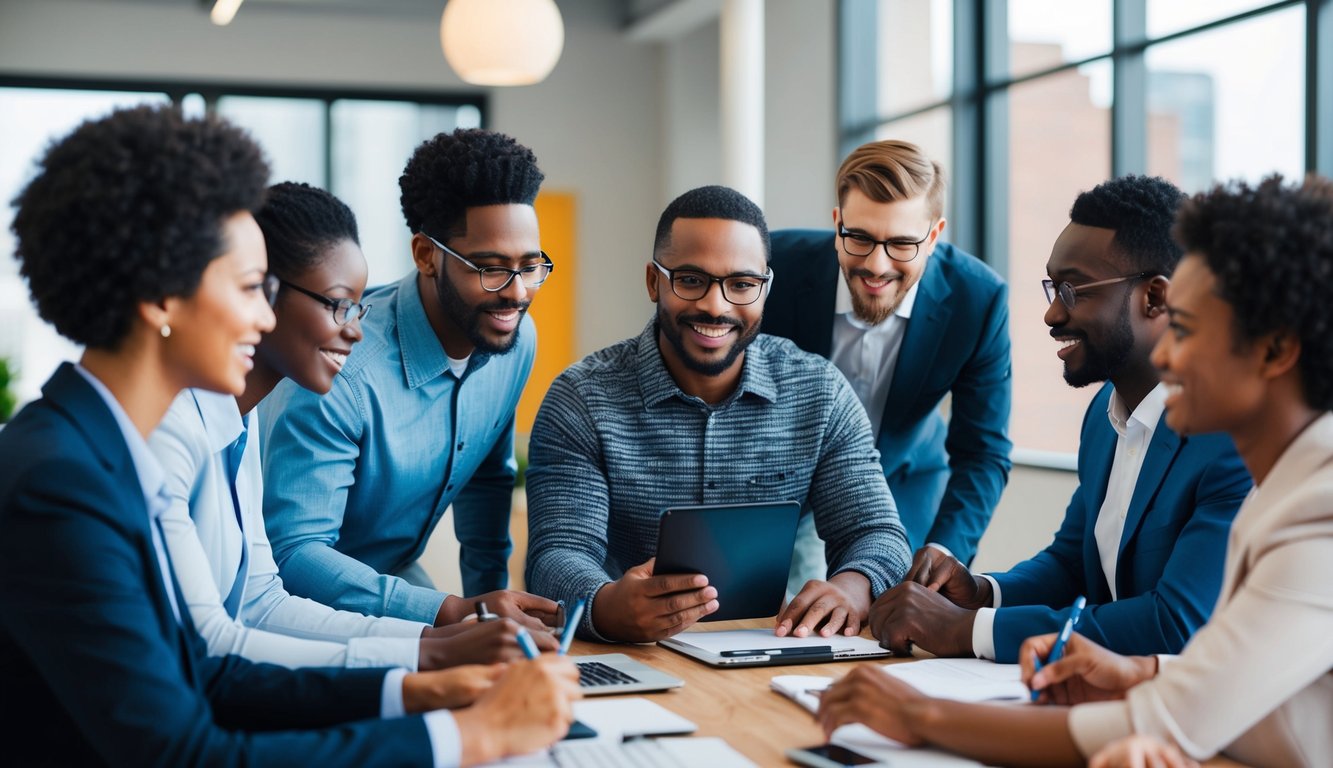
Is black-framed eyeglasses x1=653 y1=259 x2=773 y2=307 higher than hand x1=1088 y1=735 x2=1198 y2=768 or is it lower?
higher

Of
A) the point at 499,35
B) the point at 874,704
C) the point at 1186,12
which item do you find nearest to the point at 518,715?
the point at 874,704

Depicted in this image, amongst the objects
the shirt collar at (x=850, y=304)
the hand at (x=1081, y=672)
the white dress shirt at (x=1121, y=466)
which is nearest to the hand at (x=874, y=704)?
the hand at (x=1081, y=672)

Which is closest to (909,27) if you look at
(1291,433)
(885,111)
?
(885,111)

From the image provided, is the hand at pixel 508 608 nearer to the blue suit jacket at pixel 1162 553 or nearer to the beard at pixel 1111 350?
the blue suit jacket at pixel 1162 553

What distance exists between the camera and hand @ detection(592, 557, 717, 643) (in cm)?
207

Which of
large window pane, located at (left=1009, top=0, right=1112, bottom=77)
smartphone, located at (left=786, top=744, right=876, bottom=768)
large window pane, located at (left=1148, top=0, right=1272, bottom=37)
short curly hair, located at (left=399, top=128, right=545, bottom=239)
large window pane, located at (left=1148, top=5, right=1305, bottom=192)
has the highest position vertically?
large window pane, located at (left=1009, top=0, right=1112, bottom=77)

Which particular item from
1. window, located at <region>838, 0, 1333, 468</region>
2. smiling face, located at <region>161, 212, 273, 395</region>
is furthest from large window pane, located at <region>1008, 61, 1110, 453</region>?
smiling face, located at <region>161, 212, 273, 395</region>

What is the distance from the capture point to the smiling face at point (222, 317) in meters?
1.45

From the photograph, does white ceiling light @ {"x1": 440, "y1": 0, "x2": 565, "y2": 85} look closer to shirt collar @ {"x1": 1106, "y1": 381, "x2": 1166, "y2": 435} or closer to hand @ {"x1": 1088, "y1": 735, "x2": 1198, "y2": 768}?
shirt collar @ {"x1": 1106, "y1": 381, "x2": 1166, "y2": 435}

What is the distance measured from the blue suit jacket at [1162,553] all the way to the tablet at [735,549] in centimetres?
39

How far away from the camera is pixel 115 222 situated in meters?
1.36

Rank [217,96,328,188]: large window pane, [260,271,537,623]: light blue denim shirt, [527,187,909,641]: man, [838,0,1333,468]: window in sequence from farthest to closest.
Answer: [217,96,328,188]: large window pane, [838,0,1333,468]: window, [527,187,909,641]: man, [260,271,537,623]: light blue denim shirt

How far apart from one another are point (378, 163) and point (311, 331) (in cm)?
746

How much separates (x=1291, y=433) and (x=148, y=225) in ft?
4.23
